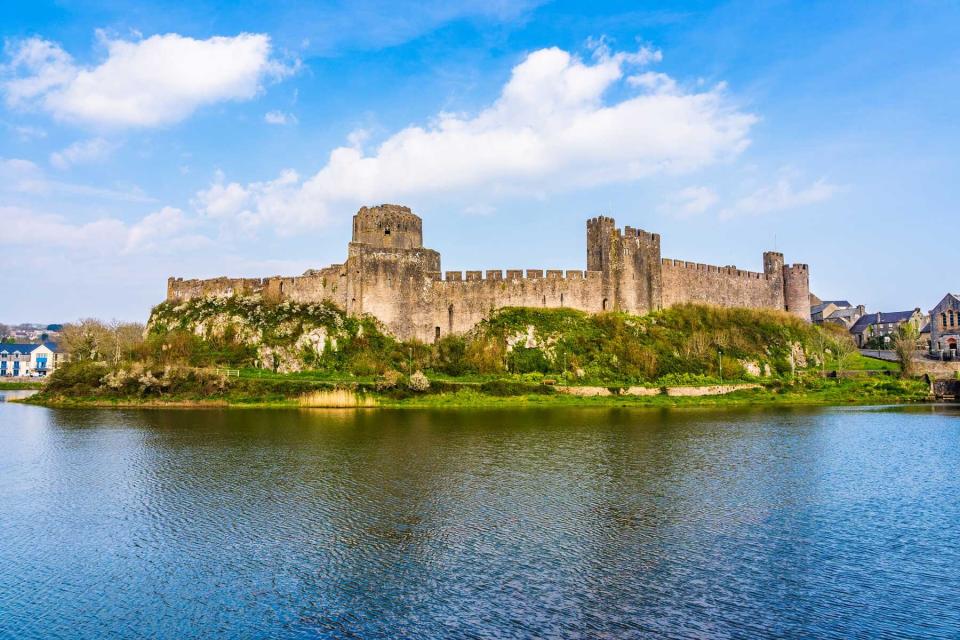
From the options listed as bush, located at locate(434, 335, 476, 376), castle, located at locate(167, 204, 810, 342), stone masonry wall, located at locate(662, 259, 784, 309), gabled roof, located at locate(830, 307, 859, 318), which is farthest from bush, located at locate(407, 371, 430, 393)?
gabled roof, located at locate(830, 307, 859, 318)

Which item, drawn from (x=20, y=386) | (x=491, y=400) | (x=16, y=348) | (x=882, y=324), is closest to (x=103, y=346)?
(x=20, y=386)

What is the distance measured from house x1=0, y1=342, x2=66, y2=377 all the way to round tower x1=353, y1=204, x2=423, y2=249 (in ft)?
205

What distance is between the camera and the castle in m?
37.0

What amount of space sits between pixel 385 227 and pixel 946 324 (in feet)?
142

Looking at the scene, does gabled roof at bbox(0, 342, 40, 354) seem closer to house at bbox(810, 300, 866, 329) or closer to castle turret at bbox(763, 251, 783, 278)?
castle turret at bbox(763, 251, 783, 278)

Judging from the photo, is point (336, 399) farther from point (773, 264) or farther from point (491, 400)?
point (773, 264)

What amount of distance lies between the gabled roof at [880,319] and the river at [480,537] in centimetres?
4883

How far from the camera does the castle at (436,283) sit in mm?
37000

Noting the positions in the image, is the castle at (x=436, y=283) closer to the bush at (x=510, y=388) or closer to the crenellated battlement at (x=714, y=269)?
the crenellated battlement at (x=714, y=269)

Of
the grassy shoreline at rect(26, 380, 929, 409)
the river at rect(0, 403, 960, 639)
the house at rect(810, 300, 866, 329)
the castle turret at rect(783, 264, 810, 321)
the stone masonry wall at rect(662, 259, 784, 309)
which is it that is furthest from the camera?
the house at rect(810, 300, 866, 329)

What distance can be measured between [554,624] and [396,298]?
3071 cm

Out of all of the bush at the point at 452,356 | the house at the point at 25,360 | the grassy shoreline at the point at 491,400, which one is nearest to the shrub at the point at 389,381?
the grassy shoreline at the point at 491,400

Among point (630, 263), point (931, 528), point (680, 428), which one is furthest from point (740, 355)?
point (931, 528)

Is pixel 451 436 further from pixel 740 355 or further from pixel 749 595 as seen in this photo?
pixel 740 355
